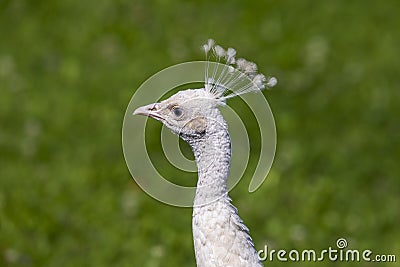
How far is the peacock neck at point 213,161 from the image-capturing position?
132 inches

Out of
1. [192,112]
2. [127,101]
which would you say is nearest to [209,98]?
[192,112]

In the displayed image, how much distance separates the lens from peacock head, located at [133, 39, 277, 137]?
3348mm

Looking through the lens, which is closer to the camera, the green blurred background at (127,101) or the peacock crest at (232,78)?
the peacock crest at (232,78)

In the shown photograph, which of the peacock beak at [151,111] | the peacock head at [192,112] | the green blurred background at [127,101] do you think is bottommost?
the peacock head at [192,112]

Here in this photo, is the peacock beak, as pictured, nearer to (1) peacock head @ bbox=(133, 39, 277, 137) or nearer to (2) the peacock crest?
(1) peacock head @ bbox=(133, 39, 277, 137)

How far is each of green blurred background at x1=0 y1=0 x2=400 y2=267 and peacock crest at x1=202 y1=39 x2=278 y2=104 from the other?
1.94 meters

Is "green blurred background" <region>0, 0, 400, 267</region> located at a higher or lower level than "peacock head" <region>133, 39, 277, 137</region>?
higher

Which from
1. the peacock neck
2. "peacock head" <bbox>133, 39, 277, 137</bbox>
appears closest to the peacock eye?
"peacock head" <bbox>133, 39, 277, 137</bbox>

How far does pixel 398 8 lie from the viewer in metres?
9.55

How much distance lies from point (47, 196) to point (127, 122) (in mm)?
1032

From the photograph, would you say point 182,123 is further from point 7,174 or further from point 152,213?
point 7,174

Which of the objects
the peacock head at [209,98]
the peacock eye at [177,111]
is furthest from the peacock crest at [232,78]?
the peacock eye at [177,111]

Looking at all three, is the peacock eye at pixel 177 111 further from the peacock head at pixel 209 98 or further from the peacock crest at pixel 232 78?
the peacock crest at pixel 232 78

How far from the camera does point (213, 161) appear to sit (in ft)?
11.1
